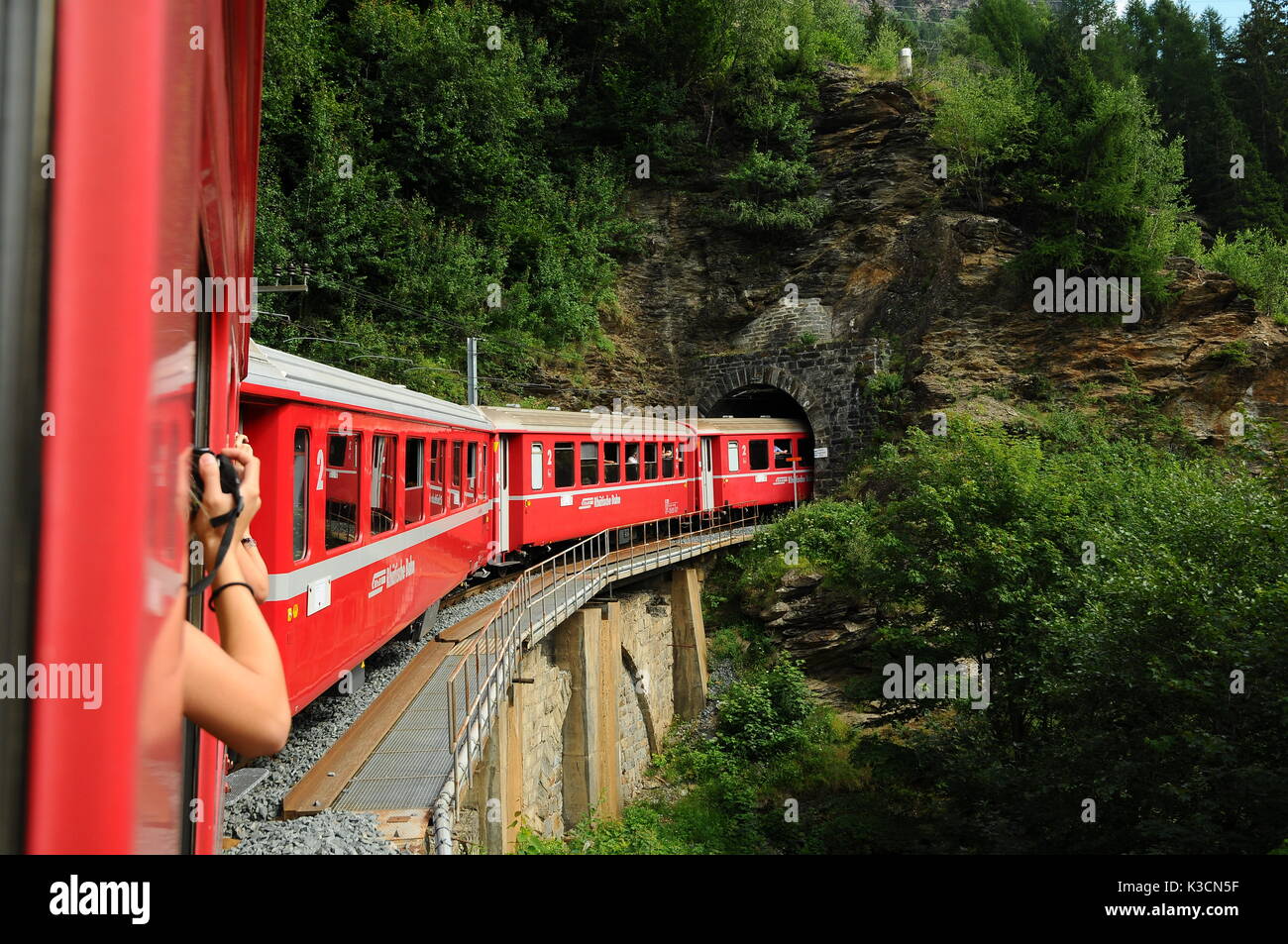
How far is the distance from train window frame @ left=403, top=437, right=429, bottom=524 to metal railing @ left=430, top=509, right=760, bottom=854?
1.51 meters

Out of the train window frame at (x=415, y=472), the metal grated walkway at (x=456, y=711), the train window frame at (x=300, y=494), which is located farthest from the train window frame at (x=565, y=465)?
the train window frame at (x=300, y=494)

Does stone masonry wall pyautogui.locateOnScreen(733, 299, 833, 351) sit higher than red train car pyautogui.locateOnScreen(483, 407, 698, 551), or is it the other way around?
stone masonry wall pyautogui.locateOnScreen(733, 299, 833, 351)

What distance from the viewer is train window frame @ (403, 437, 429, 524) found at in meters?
8.56

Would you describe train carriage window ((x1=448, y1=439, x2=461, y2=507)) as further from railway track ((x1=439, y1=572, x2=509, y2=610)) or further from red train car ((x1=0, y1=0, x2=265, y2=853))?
red train car ((x1=0, y1=0, x2=265, y2=853))

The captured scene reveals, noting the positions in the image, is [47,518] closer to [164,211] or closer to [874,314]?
[164,211]

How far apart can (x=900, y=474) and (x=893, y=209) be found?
16939mm

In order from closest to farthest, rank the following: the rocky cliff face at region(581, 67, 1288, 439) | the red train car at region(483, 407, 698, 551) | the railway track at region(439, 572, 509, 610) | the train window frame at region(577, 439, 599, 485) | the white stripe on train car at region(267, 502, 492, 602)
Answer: the white stripe on train car at region(267, 502, 492, 602) < the railway track at region(439, 572, 509, 610) < the red train car at region(483, 407, 698, 551) < the train window frame at region(577, 439, 599, 485) < the rocky cliff face at region(581, 67, 1288, 439)

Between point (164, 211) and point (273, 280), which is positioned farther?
point (273, 280)

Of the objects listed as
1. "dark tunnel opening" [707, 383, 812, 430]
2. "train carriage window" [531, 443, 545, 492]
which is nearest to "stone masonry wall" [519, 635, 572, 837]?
"train carriage window" [531, 443, 545, 492]

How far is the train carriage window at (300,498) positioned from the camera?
5977 mm

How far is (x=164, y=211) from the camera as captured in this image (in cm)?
72

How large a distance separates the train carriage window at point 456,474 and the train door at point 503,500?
110 inches

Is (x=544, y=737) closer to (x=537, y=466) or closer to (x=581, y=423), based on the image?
(x=537, y=466)
